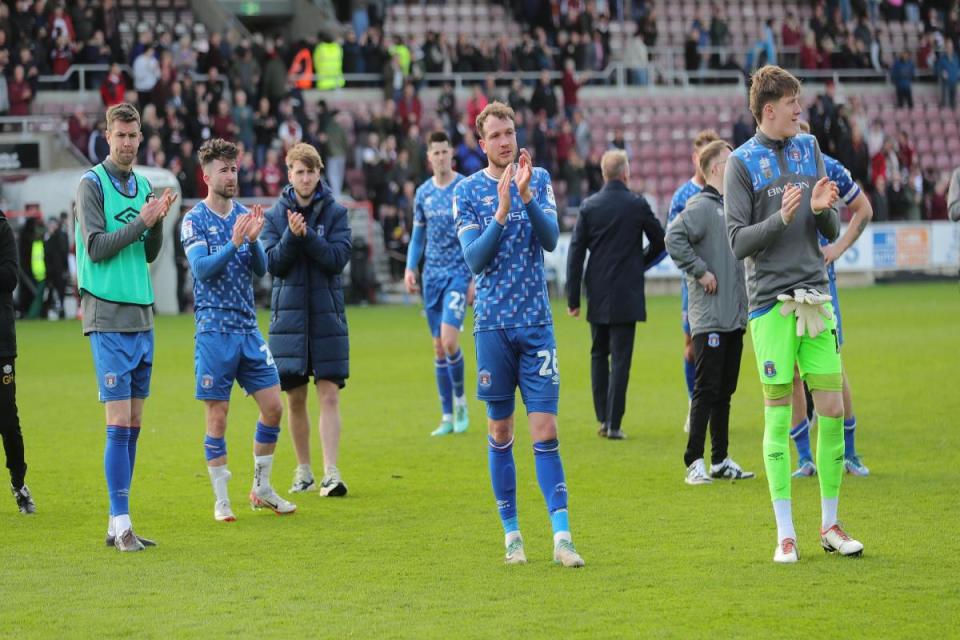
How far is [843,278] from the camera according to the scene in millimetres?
33406

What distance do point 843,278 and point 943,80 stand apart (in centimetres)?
957

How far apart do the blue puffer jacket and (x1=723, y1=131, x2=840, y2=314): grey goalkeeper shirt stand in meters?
3.07

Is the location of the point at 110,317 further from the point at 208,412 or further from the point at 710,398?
the point at 710,398

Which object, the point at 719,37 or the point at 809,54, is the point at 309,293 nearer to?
the point at 719,37

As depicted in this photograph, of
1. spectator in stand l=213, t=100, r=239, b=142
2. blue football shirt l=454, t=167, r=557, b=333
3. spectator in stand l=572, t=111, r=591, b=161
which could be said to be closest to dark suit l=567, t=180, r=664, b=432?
blue football shirt l=454, t=167, r=557, b=333

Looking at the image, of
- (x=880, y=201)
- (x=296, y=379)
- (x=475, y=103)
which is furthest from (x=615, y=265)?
(x=880, y=201)

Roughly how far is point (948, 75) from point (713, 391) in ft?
106

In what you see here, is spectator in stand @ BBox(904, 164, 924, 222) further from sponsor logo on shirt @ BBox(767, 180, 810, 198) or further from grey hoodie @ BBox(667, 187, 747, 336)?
sponsor logo on shirt @ BBox(767, 180, 810, 198)

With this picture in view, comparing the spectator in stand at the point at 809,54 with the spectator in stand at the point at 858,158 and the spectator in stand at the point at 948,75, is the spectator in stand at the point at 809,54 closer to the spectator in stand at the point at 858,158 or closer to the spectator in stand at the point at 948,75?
the spectator in stand at the point at 948,75

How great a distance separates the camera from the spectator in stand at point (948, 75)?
40.1 metres

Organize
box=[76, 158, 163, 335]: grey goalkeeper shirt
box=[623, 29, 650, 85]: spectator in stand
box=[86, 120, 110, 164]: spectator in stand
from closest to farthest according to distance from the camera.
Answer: box=[76, 158, 163, 335]: grey goalkeeper shirt → box=[86, 120, 110, 164]: spectator in stand → box=[623, 29, 650, 85]: spectator in stand

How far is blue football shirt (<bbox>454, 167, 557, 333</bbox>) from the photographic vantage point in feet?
24.8

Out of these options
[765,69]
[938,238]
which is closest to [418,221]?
[765,69]

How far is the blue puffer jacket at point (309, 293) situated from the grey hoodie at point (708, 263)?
2.25 m
